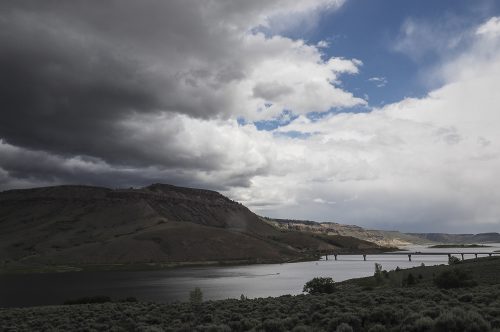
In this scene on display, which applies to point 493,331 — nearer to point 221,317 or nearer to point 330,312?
point 330,312

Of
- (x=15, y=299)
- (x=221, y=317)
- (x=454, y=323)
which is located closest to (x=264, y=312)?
(x=221, y=317)

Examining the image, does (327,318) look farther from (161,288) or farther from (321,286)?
(161,288)

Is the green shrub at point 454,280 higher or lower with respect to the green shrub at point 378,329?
lower

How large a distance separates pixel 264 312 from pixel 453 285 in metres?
28.0

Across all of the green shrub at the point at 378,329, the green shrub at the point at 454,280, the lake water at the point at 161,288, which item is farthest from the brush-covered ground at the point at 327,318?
the lake water at the point at 161,288

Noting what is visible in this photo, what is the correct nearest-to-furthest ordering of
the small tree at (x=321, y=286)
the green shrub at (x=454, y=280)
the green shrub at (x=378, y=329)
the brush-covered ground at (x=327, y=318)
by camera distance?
the brush-covered ground at (x=327, y=318), the green shrub at (x=378, y=329), the green shrub at (x=454, y=280), the small tree at (x=321, y=286)

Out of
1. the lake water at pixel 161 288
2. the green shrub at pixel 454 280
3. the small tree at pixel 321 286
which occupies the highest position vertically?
the green shrub at pixel 454 280

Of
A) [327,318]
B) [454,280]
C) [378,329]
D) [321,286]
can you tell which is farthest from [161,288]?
[378,329]

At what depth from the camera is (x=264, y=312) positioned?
26.2 metres

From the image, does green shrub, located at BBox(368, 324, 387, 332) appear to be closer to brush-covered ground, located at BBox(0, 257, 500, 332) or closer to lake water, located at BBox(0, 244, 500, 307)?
brush-covered ground, located at BBox(0, 257, 500, 332)

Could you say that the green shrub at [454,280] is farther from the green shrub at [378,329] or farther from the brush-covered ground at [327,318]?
the green shrub at [378,329]

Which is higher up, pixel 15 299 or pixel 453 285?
pixel 453 285

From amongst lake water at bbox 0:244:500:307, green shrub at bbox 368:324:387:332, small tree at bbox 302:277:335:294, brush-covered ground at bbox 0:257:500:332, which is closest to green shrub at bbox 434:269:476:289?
small tree at bbox 302:277:335:294

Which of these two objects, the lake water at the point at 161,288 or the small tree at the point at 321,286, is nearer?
the small tree at the point at 321,286
